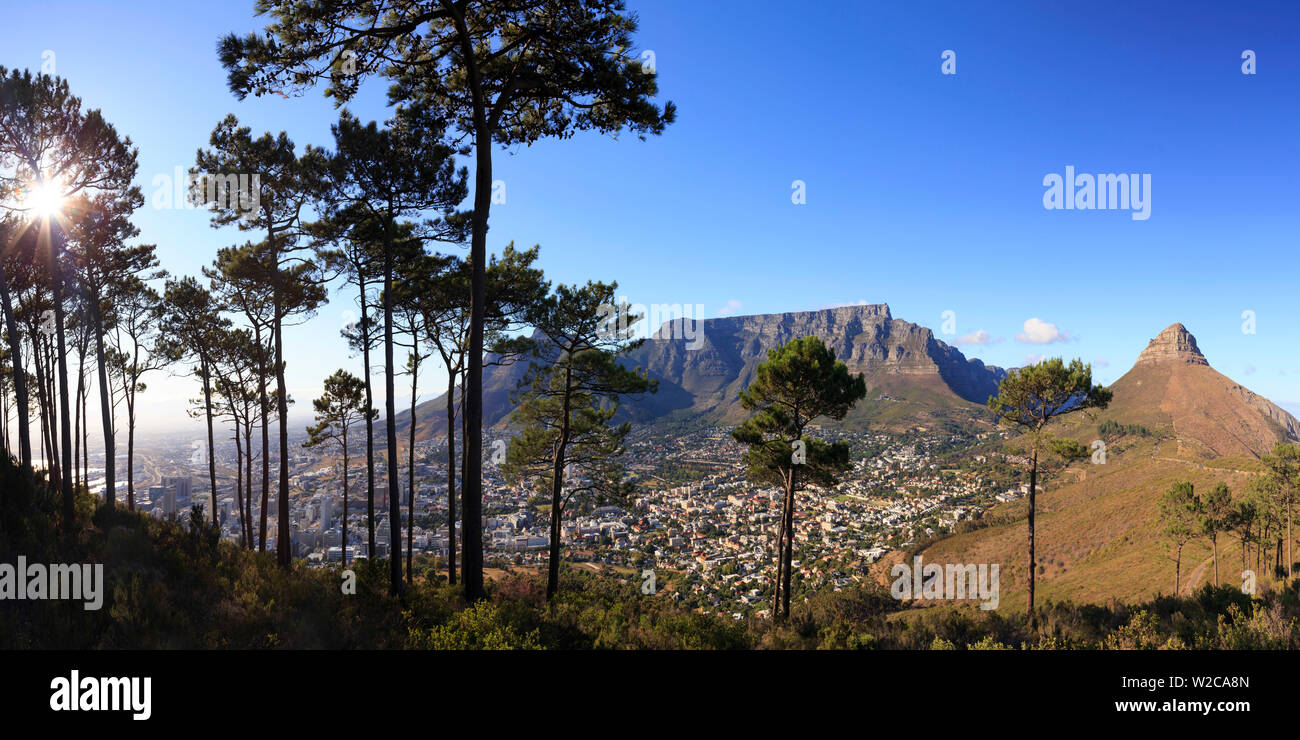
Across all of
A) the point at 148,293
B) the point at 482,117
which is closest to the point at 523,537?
the point at 148,293

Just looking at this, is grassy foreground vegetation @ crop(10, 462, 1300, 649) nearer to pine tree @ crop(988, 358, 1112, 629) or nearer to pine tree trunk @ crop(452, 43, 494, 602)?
pine tree trunk @ crop(452, 43, 494, 602)

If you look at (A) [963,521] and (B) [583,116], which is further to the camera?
(A) [963,521]

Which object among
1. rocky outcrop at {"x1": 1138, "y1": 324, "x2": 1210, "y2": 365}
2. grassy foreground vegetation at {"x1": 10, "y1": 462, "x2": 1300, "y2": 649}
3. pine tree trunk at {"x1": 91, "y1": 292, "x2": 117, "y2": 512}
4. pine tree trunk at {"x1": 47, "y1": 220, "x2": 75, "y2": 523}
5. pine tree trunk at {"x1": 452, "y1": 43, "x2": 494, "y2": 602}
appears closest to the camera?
grassy foreground vegetation at {"x1": 10, "y1": 462, "x2": 1300, "y2": 649}

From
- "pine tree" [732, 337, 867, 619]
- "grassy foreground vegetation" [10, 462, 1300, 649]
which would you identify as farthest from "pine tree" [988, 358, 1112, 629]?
"pine tree" [732, 337, 867, 619]

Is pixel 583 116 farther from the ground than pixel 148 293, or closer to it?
farther from the ground

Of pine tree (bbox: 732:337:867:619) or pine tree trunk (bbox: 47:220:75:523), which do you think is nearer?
pine tree trunk (bbox: 47:220:75:523)
